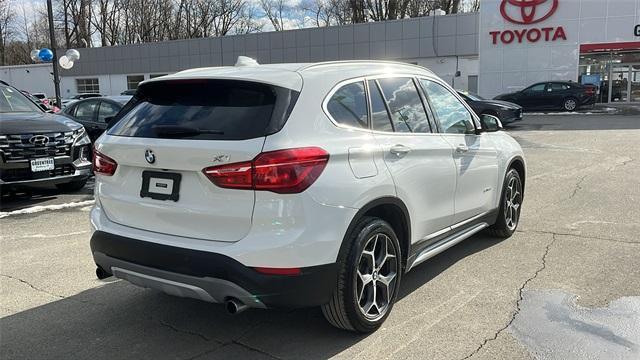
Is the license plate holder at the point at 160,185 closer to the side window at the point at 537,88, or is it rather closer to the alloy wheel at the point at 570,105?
the side window at the point at 537,88

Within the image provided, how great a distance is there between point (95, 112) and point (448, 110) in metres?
9.33

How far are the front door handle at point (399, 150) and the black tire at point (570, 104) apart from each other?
23.5m

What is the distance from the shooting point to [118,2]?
217ft

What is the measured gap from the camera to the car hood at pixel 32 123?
7730 mm

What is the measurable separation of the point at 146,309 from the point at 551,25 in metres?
28.2

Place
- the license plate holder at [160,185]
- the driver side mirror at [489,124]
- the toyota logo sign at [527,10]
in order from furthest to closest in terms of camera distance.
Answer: the toyota logo sign at [527,10] → the driver side mirror at [489,124] → the license plate holder at [160,185]

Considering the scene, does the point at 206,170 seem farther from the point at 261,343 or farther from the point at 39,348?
the point at 39,348

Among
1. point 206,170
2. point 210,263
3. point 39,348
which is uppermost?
point 206,170

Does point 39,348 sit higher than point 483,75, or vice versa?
point 483,75

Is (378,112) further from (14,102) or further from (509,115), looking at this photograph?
(509,115)

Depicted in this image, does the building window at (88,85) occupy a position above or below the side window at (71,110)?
above

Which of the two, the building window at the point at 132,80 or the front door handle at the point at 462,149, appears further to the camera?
the building window at the point at 132,80

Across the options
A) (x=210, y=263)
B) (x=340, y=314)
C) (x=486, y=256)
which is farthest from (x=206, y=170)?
(x=486, y=256)

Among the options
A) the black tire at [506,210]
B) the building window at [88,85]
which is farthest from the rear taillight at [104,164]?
the building window at [88,85]
